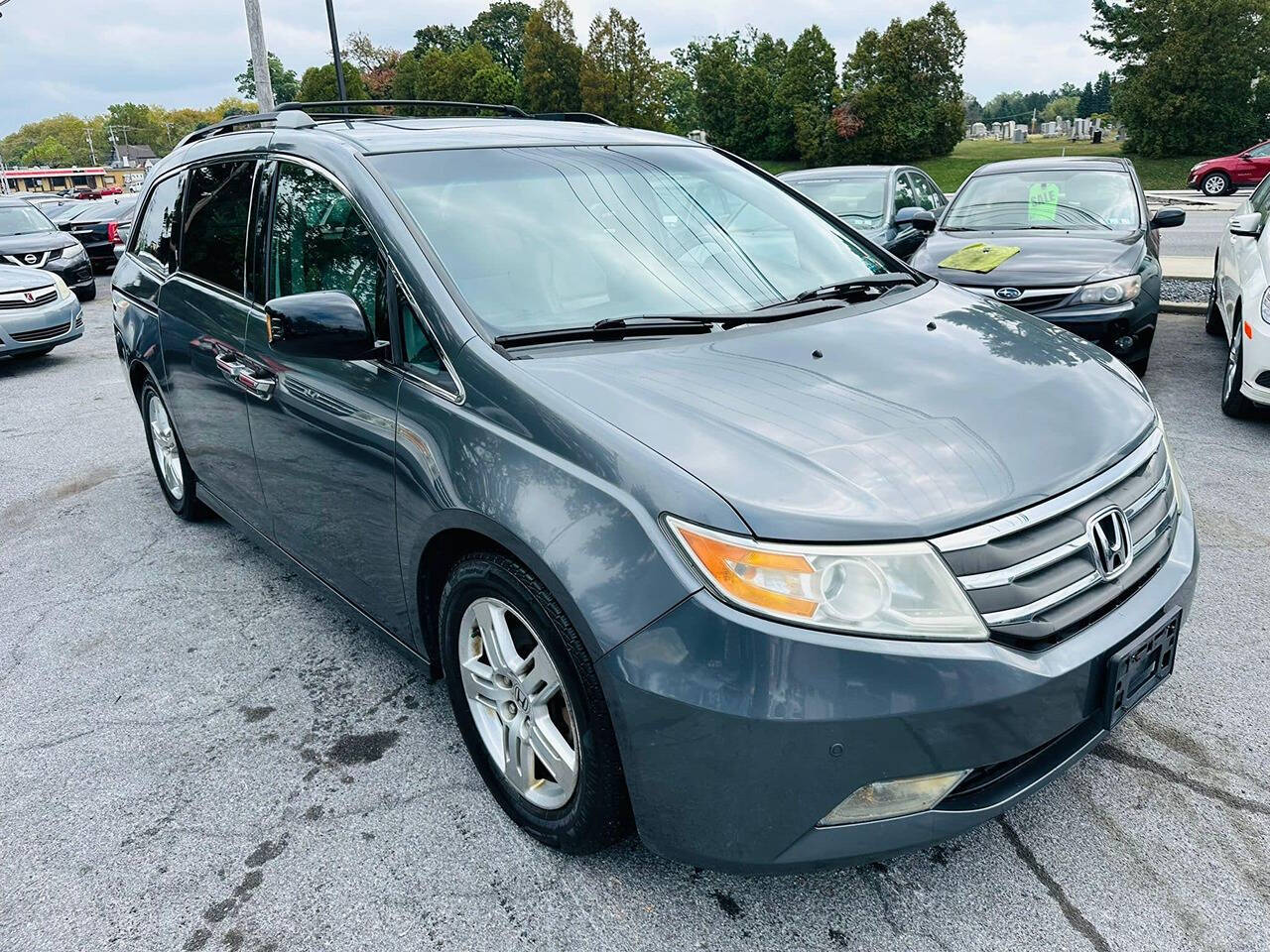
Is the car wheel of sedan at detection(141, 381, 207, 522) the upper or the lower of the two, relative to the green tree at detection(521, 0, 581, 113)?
lower

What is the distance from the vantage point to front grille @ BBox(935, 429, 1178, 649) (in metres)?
1.80

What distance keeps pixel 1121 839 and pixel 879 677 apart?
1.06 m

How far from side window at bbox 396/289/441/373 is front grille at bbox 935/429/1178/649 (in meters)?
1.34

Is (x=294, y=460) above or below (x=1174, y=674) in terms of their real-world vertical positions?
above

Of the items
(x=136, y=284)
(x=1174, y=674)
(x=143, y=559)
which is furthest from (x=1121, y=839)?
(x=136, y=284)

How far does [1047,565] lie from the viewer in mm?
1874

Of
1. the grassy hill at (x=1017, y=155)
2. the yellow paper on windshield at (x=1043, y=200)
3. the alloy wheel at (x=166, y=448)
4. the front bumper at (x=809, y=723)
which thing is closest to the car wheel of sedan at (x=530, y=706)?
the front bumper at (x=809, y=723)

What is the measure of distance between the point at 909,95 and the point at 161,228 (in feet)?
121

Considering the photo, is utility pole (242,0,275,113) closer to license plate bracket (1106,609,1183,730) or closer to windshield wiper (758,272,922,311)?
windshield wiper (758,272,922,311)

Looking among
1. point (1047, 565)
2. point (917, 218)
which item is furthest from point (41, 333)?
point (1047, 565)

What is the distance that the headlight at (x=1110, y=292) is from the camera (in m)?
5.84

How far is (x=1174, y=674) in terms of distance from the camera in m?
2.96

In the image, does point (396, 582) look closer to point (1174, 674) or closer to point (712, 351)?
point (712, 351)

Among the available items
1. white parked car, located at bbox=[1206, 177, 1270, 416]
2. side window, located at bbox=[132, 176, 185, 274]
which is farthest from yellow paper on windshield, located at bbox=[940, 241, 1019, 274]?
side window, located at bbox=[132, 176, 185, 274]
